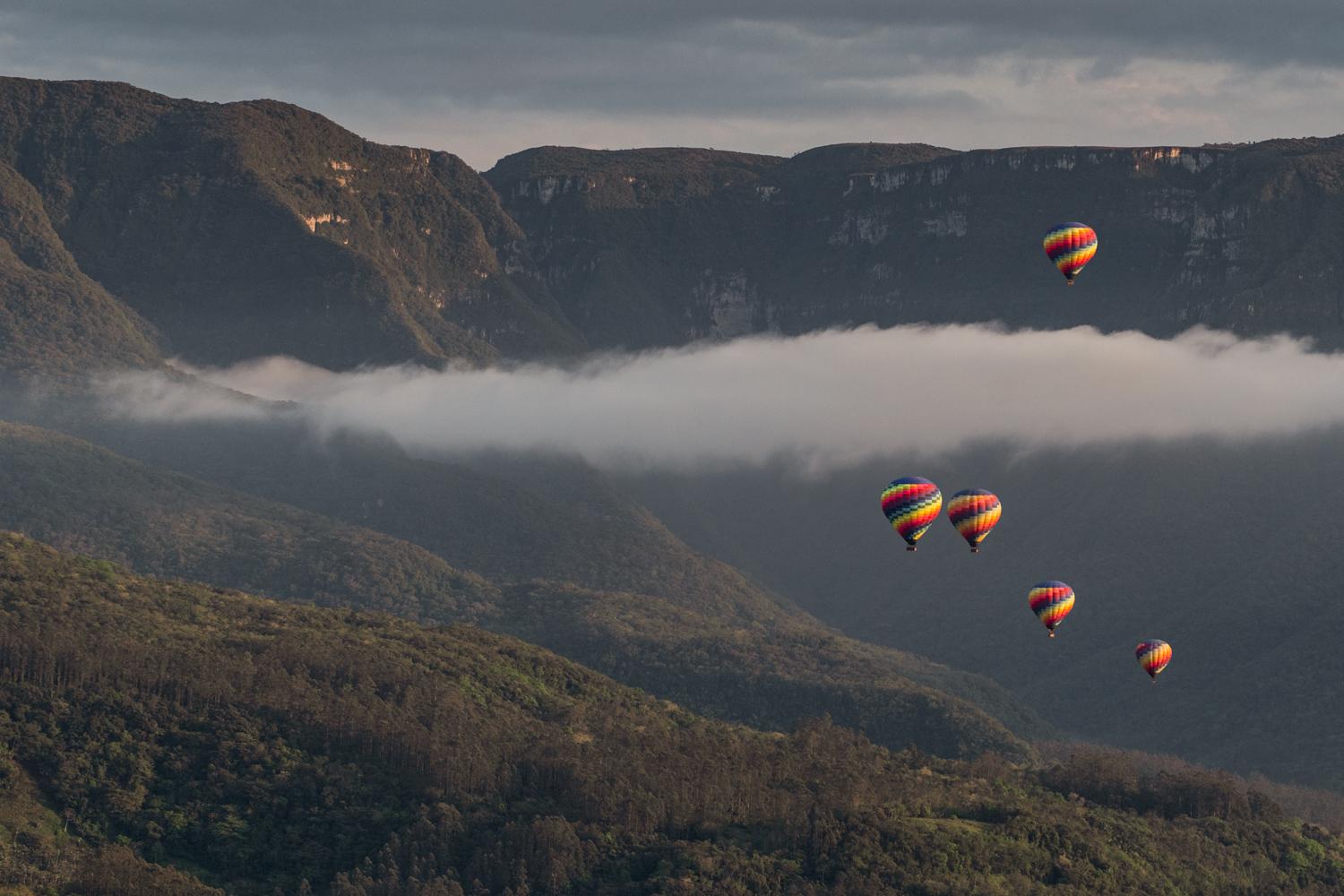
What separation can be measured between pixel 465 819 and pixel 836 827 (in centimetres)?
2229

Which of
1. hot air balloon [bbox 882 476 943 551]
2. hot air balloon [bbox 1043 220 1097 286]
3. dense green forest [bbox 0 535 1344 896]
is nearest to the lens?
dense green forest [bbox 0 535 1344 896]

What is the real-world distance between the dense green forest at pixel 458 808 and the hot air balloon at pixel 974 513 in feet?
56.8

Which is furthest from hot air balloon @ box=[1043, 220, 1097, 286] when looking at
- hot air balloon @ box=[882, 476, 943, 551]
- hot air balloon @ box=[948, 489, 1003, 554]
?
hot air balloon @ box=[882, 476, 943, 551]

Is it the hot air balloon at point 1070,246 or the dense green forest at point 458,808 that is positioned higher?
the hot air balloon at point 1070,246

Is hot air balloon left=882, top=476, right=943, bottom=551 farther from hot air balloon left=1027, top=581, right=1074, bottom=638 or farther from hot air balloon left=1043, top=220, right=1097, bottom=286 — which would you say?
hot air balloon left=1043, top=220, right=1097, bottom=286

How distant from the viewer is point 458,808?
557 feet

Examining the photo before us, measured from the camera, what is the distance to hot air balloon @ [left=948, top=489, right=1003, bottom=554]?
18288cm

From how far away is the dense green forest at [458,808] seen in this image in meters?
161

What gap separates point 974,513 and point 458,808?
1573 inches

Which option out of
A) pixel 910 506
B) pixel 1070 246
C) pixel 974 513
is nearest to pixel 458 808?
pixel 910 506

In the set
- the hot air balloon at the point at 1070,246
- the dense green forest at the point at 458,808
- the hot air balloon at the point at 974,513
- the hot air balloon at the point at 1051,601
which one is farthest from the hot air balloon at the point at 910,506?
the hot air balloon at the point at 1070,246

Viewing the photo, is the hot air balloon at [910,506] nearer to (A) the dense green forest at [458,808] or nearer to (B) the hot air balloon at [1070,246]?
(A) the dense green forest at [458,808]

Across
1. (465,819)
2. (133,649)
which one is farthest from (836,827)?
(133,649)

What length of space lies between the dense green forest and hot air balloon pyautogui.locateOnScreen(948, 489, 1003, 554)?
56.8ft
